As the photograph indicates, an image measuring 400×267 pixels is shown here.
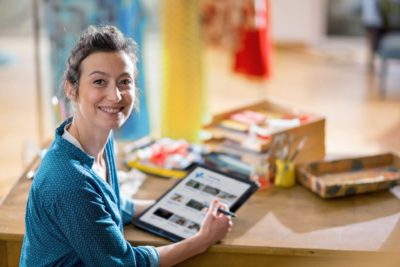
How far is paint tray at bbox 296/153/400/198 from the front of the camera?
2.51 m

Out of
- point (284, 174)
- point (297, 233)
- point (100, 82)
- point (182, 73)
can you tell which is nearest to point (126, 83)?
point (100, 82)

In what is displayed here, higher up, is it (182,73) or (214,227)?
(182,73)

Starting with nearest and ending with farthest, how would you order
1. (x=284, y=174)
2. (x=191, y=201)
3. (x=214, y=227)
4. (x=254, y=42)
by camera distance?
(x=214, y=227) → (x=191, y=201) → (x=284, y=174) → (x=254, y=42)

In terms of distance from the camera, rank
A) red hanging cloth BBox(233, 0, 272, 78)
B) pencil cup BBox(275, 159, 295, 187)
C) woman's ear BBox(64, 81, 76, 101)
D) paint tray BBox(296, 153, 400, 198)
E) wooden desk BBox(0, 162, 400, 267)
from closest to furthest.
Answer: woman's ear BBox(64, 81, 76, 101) < wooden desk BBox(0, 162, 400, 267) < paint tray BBox(296, 153, 400, 198) < pencil cup BBox(275, 159, 295, 187) < red hanging cloth BBox(233, 0, 272, 78)

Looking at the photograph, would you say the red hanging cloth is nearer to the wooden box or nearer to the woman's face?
the wooden box

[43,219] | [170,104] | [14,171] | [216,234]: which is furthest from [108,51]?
[14,171]

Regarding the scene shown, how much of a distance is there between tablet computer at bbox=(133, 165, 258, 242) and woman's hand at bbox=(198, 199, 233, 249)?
3.0 inches

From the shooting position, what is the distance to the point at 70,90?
2.06 m

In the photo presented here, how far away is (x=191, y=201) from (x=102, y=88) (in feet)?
1.77

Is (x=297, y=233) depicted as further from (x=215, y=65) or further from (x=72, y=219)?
(x=215, y=65)

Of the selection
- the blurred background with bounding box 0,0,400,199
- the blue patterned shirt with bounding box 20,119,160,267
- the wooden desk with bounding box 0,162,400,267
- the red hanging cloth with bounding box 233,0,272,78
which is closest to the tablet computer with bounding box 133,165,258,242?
the wooden desk with bounding box 0,162,400,267

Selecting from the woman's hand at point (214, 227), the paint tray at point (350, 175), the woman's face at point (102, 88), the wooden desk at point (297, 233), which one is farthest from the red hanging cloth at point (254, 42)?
the woman's face at point (102, 88)

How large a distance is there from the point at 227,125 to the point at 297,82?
381 cm

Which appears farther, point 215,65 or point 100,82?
point 215,65
